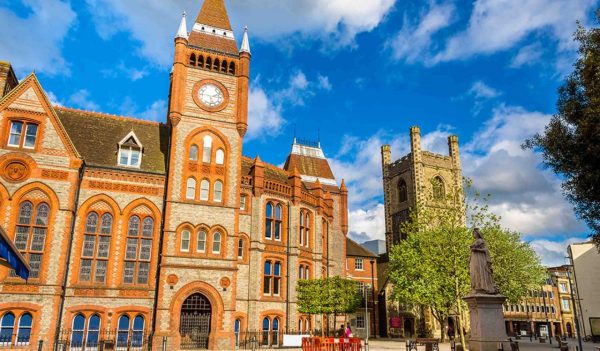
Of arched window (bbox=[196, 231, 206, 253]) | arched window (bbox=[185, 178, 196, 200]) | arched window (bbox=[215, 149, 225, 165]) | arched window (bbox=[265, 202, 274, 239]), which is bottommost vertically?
arched window (bbox=[196, 231, 206, 253])

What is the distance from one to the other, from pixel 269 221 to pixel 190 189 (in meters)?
7.87

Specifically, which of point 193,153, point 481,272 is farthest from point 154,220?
point 481,272

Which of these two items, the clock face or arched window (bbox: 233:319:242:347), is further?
the clock face

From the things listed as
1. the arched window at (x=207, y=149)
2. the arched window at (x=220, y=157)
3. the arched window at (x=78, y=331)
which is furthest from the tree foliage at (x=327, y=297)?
the arched window at (x=78, y=331)

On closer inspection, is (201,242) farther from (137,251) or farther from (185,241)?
(137,251)

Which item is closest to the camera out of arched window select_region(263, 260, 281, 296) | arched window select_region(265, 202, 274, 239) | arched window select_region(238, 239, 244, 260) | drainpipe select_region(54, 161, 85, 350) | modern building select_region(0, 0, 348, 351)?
drainpipe select_region(54, 161, 85, 350)

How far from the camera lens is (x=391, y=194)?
82.0 m

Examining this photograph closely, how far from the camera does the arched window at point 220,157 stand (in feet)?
119

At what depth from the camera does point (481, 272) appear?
1903cm

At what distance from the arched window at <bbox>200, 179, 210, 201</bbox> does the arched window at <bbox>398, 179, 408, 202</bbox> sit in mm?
49435

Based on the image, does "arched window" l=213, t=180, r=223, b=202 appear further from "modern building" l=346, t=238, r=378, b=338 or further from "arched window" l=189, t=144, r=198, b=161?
"modern building" l=346, t=238, r=378, b=338

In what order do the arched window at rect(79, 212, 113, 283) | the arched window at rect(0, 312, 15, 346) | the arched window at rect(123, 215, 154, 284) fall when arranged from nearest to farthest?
the arched window at rect(0, 312, 15, 346)
the arched window at rect(79, 212, 113, 283)
the arched window at rect(123, 215, 154, 284)

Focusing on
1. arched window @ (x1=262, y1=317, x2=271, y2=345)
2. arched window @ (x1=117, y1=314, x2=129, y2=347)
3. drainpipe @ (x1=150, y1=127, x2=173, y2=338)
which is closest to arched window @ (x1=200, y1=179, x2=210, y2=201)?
drainpipe @ (x1=150, y1=127, x2=173, y2=338)

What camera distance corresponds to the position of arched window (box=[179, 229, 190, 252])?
33.2m
